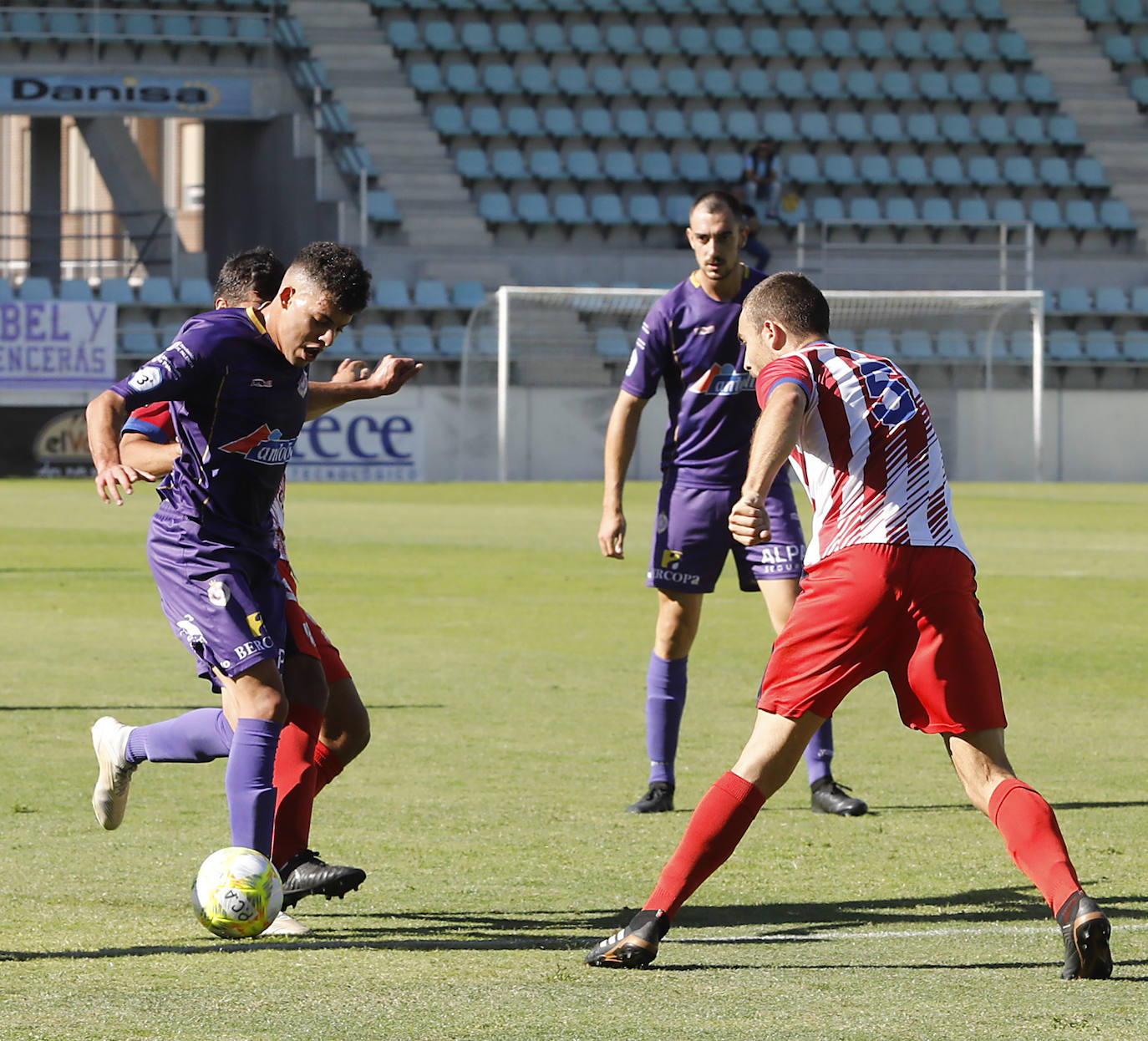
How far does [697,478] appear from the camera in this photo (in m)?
6.75

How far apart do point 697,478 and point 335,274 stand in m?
2.43

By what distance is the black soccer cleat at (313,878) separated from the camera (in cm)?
472

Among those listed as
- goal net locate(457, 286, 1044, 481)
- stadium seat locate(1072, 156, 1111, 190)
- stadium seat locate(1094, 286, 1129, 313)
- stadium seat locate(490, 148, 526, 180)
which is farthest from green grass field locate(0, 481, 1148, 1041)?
stadium seat locate(1072, 156, 1111, 190)

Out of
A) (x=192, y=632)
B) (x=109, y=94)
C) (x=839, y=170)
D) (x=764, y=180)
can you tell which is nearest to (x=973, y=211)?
(x=839, y=170)

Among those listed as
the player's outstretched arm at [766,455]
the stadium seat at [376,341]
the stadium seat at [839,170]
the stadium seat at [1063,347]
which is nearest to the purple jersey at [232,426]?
the player's outstretched arm at [766,455]

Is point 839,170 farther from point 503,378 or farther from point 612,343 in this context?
point 503,378

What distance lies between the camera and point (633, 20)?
119 feet

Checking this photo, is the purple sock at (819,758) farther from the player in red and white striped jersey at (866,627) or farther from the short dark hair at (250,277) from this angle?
the short dark hair at (250,277)

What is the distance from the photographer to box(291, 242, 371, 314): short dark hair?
4.58 m

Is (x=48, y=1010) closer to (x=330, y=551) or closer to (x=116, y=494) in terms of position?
(x=116, y=494)

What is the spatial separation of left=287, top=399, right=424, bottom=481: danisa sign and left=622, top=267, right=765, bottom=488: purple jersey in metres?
21.7

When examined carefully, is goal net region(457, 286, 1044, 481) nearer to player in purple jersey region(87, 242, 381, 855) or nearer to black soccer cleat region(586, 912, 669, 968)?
player in purple jersey region(87, 242, 381, 855)

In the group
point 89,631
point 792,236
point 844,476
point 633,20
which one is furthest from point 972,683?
point 633,20

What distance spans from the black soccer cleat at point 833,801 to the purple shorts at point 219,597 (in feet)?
7.76
